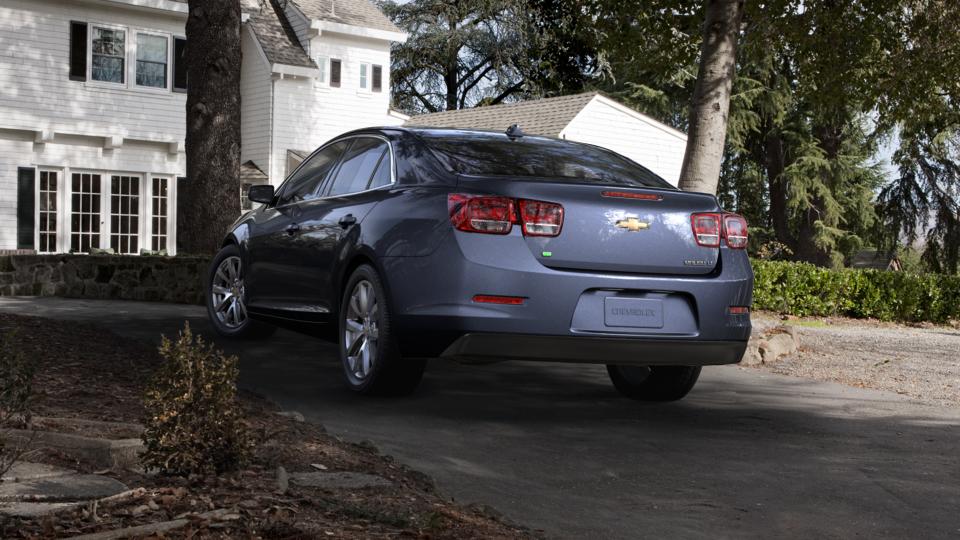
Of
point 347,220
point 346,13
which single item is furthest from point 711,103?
point 346,13

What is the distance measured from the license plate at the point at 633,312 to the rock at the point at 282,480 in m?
2.36

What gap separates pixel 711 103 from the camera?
13664mm

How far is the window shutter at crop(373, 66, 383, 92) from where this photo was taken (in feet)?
105

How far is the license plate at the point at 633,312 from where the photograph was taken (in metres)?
6.45

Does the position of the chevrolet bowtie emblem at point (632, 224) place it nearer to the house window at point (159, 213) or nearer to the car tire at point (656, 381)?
the car tire at point (656, 381)

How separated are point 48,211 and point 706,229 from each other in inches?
816

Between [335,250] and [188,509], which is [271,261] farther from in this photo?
[188,509]

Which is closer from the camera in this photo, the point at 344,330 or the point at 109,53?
the point at 344,330

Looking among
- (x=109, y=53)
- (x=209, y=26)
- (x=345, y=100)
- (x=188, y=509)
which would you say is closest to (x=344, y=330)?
(x=188, y=509)

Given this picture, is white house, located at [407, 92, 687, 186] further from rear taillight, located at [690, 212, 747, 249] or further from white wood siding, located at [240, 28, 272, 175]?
rear taillight, located at [690, 212, 747, 249]

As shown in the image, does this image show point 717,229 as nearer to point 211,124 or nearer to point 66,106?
point 211,124

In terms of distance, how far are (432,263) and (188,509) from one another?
9.07ft

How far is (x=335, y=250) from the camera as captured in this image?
7.57 meters

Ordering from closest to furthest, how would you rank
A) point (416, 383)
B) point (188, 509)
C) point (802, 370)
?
point (188, 509) → point (416, 383) → point (802, 370)
